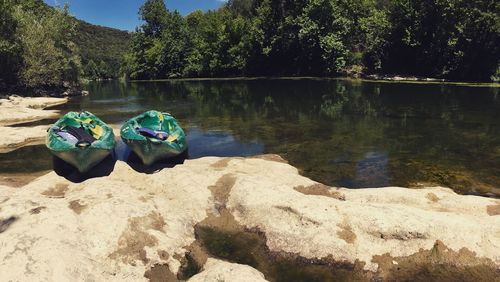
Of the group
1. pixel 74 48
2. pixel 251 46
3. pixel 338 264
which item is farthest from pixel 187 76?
pixel 338 264

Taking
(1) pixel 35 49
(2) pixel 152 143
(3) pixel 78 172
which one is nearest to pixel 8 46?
(1) pixel 35 49

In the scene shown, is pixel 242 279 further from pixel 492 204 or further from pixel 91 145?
pixel 91 145

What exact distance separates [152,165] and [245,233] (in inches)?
238

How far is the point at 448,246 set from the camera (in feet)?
35.7

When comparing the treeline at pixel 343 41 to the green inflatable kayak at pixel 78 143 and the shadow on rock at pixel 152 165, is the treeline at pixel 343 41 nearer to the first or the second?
the shadow on rock at pixel 152 165

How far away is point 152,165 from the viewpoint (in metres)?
16.8

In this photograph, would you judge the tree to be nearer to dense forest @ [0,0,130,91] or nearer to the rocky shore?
dense forest @ [0,0,130,91]

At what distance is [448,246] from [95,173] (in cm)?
1201

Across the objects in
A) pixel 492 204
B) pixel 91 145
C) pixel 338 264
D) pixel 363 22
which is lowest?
pixel 338 264

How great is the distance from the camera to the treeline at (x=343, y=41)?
5738 cm

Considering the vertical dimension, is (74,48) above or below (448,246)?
above

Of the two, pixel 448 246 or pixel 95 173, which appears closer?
pixel 448 246

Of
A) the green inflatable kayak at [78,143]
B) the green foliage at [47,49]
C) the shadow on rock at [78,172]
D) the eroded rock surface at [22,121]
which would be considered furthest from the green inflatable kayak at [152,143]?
the green foliage at [47,49]

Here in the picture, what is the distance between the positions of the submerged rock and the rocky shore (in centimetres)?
3
